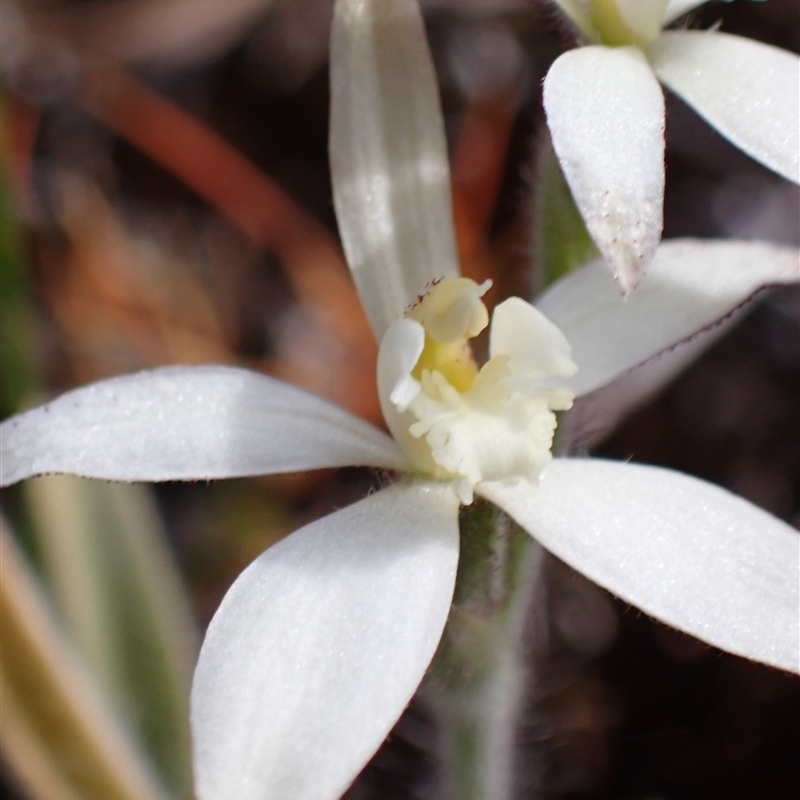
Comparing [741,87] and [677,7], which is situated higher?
[677,7]

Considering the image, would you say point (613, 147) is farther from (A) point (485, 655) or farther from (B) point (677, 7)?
(A) point (485, 655)

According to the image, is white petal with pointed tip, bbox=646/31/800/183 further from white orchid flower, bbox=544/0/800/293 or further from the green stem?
the green stem

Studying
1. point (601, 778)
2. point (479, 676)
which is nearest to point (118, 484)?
point (479, 676)

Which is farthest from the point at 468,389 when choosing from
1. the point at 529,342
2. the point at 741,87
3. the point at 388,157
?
the point at 741,87

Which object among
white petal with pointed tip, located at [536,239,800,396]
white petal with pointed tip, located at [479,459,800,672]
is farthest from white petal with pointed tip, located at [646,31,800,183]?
white petal with pointed tip, located at [479,459,800,672]

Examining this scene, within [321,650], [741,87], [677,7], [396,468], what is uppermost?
[677,7]

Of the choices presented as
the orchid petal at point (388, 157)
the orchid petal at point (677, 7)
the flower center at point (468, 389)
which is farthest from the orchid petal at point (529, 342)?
the orchid petal at point (677, 7)
